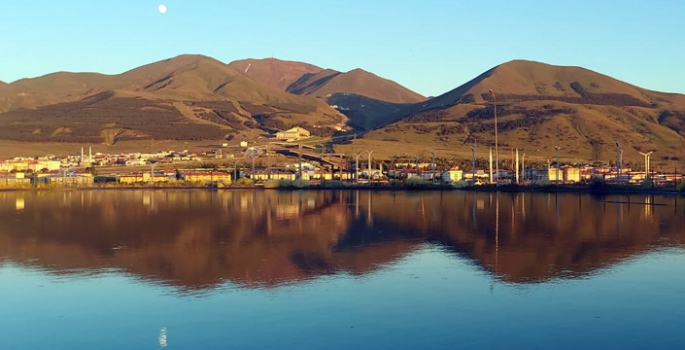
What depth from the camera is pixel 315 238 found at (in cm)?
2722

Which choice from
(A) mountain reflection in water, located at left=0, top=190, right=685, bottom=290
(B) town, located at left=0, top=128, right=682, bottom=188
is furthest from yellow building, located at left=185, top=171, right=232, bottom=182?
(A) mountain reflection in water, located at left=0, top=190, right=685, bottom=290

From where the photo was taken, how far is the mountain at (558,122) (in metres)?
102

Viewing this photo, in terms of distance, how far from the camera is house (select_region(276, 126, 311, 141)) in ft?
465

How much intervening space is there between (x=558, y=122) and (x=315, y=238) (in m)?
91.7

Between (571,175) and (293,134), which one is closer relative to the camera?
(571,175)

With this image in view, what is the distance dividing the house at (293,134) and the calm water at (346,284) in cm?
10735

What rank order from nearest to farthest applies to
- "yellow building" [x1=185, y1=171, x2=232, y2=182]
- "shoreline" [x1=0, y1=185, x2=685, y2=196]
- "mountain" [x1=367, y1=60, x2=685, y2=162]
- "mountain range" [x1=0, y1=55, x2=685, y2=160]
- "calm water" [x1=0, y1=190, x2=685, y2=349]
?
"calm water" [x1=0, y1=190, x2=685, y2=349], "shoreline" [x1=0, y1=185, x2=685, y2=196], "yellow building" [x1=185, y1=171, x2=232, y2=182], "mountain" [x1=367, y1=60, x2=685, y2=162], "mountain range" [x1=0, y1=55, x2=685, y2=160]

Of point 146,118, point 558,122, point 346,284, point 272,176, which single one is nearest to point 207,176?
point 272,176

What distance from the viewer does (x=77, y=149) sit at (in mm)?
125812

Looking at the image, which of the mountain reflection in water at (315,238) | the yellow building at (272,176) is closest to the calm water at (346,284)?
the mountain reflection in water at (315,238)

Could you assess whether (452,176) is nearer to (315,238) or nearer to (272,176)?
(272,176)

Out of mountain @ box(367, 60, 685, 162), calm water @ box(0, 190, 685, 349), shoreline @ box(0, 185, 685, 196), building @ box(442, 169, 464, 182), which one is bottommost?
calm water @ box(0, 190, 685, 349)

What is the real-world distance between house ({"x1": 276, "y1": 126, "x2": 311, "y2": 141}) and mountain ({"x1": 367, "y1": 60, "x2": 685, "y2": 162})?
57.7 feet

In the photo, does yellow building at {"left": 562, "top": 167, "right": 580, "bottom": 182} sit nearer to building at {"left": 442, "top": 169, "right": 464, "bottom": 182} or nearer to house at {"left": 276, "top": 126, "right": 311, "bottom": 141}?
building at {"left": 442, "top": 169, "right": 464, "bottom": 182}
